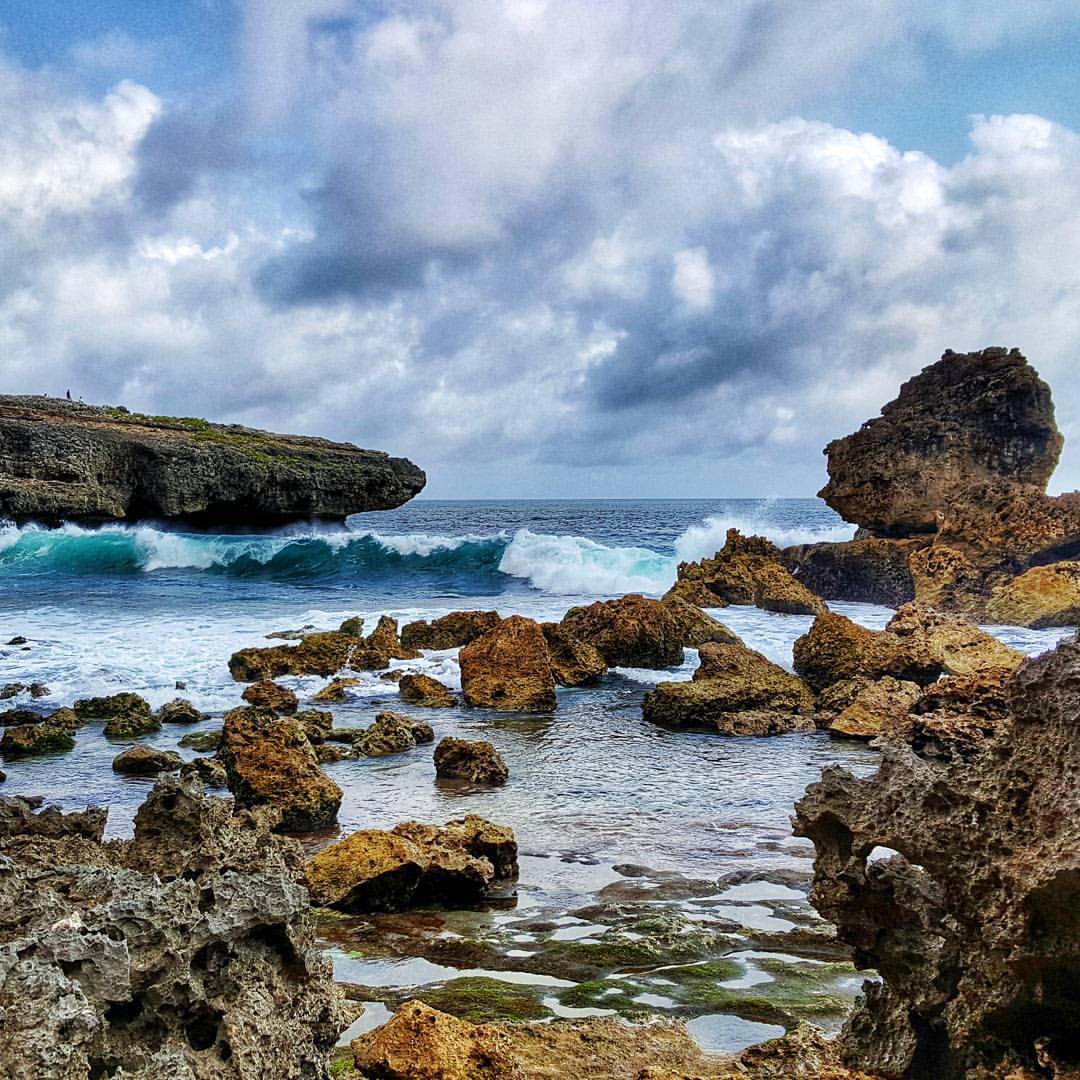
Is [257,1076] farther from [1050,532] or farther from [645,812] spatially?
[1050,532]

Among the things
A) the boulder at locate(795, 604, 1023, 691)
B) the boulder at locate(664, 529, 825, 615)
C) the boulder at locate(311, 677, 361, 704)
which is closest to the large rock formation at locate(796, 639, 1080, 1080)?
the boulder at locate(795, 604, 1023, 691)

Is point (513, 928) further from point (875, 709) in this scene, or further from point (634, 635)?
point (634, 635)

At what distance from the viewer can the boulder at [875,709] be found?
424 inches

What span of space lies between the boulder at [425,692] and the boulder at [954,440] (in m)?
14.6

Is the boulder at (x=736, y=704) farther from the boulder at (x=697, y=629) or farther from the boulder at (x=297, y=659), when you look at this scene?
the boulder at (x=297, y=659)

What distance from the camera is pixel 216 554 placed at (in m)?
35.0

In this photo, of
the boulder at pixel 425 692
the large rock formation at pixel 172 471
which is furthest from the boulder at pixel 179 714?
the large rock formation at pixel 172 471

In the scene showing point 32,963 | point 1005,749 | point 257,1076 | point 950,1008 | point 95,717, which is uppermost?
point 1005,749

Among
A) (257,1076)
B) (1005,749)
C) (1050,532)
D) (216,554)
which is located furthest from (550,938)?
(216,554)

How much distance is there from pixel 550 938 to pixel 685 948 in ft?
2.32

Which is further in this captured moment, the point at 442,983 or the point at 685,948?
the point at 685,948

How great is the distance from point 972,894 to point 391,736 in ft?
27.2

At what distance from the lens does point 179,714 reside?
38.4ft

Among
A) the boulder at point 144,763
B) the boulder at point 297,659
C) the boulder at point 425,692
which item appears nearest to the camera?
the boulder at point 144,763
